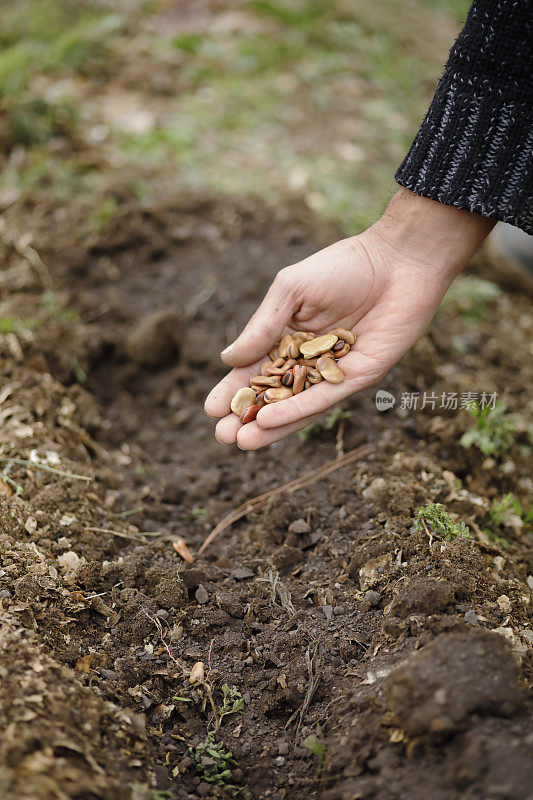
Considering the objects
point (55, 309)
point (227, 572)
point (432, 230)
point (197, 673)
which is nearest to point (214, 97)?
point (55, 309)

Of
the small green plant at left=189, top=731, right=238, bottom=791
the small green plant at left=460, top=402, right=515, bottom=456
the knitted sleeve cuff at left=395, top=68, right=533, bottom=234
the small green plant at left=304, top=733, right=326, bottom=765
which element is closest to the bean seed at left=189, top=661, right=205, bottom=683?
the small green plant at left=189, top=731, right=238, bottom=791

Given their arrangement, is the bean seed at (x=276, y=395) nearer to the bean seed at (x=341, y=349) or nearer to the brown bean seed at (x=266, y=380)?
the brown bean seed at (x=266, y=380)

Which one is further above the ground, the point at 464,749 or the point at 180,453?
the point at 464,749

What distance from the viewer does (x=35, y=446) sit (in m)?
2.43

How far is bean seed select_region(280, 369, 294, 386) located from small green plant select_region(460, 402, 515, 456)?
2.61 feet

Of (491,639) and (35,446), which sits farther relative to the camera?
(35,446)

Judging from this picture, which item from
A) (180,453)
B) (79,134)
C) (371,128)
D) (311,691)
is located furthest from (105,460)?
(371,128)

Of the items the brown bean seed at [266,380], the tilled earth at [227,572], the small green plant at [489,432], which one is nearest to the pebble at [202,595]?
the tilled earth at [227,572]

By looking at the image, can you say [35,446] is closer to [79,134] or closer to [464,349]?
[464,349]

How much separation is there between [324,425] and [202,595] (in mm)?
925

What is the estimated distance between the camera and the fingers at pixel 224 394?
7.38ft

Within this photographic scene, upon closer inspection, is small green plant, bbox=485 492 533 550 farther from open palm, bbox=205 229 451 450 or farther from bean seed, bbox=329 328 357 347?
bean seed, bbox=329 328 357 347

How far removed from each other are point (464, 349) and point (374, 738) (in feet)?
7.48

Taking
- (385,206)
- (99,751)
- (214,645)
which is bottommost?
(214,645)
